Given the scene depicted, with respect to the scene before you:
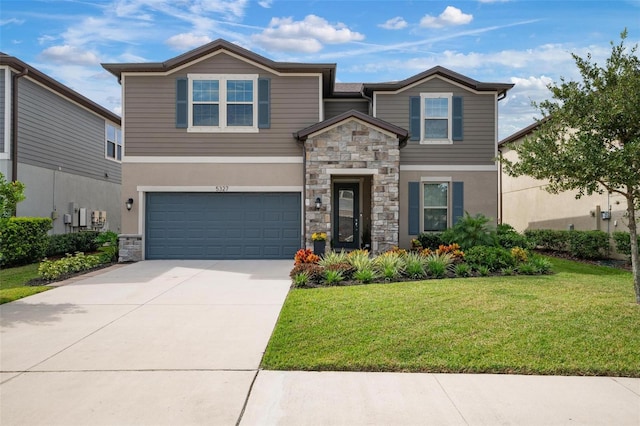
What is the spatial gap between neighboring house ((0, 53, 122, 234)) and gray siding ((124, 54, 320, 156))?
11.1ft

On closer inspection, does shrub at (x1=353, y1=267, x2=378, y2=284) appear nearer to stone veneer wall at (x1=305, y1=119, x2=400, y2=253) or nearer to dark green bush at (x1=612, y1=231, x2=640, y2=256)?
stone veneer wall at (x1=305, y1=119, x2=400, y2=253)

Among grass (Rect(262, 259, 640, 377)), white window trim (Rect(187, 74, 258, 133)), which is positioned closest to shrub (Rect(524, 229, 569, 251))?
grass (Rect(262, 259, 640, 377))

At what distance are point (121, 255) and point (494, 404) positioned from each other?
39.9ft

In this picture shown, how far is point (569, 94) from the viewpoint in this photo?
23.6ft

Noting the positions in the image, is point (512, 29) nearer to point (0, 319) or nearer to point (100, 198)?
point (0, 319)

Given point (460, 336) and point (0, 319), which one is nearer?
point (460, 336)

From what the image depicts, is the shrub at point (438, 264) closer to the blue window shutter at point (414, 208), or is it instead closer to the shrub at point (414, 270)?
the shrub at point (414, 270)

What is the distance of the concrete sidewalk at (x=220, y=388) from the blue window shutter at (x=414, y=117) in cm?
983

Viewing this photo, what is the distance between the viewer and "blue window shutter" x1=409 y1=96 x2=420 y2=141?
1463 cm

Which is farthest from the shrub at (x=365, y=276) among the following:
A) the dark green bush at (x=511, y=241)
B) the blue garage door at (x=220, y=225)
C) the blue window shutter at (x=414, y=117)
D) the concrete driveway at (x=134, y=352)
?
the blue window shutter at (x=414, y=117)

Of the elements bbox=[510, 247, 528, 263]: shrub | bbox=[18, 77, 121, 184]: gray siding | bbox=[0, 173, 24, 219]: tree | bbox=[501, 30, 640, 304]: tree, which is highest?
bbox=[18, 77, 121, 184]: gray siding

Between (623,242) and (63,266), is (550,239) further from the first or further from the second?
(63,266)

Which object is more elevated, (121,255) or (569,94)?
(569,94)

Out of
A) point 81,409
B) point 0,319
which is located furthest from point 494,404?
point 0,319
